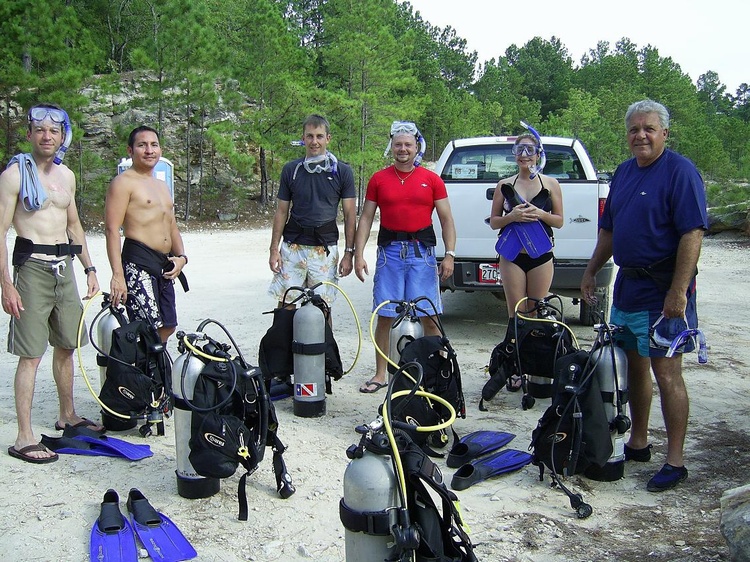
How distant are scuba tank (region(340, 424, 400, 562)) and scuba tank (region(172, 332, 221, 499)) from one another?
1.46 meters

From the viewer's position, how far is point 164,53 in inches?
989

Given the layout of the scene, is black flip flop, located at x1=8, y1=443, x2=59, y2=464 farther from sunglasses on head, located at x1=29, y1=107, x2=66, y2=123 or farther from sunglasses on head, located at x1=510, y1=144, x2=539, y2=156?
sunglasses on head, located at x1=510, y1=144, x2=539, y2=156

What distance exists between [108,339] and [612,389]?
320cm

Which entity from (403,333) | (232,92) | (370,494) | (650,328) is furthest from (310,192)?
(232,92)

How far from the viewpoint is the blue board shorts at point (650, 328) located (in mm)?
4043

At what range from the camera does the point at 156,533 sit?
350cm

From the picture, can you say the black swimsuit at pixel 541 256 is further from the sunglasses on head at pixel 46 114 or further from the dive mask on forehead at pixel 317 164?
the sunglasses on head at pixel 46 114

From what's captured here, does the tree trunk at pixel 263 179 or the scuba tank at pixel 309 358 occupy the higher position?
the tree trunk at pixel 263 179

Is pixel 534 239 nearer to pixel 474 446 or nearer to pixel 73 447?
pixel 474 446

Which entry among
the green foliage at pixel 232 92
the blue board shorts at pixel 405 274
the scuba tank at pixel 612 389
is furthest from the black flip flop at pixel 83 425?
the green foliage at pixel 232 92

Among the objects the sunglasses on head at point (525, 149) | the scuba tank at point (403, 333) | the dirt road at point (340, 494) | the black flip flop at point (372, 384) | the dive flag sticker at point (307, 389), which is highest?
the sunglasses on head at point (525, 149)

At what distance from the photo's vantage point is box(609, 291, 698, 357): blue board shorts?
4043 mm

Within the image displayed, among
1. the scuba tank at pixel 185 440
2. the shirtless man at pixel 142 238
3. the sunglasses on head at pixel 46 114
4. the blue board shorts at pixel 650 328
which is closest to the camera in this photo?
the scuba tank at pixel 185 440

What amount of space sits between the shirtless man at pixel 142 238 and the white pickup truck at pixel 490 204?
3.15m
